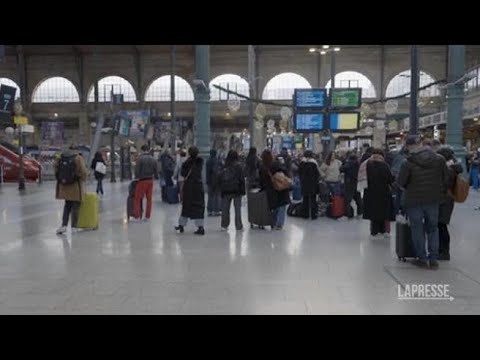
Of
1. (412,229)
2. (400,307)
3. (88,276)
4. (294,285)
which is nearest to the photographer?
(400,307)

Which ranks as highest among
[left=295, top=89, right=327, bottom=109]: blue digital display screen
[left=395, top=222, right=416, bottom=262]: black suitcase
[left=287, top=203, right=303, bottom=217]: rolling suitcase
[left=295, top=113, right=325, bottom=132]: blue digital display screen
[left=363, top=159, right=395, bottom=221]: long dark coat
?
A: [left=295, top=89, right=327, bottom=109]: blue digital display screen

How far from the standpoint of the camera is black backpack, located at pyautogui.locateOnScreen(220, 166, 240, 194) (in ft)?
34.2

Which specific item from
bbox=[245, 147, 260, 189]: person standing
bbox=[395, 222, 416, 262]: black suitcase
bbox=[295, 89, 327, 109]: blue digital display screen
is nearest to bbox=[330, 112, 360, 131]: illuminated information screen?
bbox=[295, 89, 327, 109]: blue digital display screen

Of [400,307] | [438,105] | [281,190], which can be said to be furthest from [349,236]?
[438,105]

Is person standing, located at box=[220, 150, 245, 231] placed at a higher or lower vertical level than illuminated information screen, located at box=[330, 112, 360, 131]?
lower

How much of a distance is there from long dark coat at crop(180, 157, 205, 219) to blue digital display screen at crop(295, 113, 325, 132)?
8.22 metres

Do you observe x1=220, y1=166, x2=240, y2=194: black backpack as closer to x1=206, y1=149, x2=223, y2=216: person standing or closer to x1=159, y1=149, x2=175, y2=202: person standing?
x1=206, y1=149, x2=223, y2=216: person standing

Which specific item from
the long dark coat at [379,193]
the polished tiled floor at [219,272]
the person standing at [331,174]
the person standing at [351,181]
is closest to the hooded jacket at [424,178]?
the polished tiled floor at [219,272]

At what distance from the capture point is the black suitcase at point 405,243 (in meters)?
7.61

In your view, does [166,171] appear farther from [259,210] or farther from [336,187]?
[259,210]

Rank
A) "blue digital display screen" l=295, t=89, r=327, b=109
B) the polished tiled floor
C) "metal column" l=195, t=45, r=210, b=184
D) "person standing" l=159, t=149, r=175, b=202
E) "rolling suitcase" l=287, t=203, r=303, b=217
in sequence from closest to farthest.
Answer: the polished tiled floor < "rolling suitcase" l=287, t=203, r=303, b=217 < "metal column" l=195, t=45, r=210, b=184 < "person standing" l=159, t=149, r=175, b=202 < "blue digital display screen" l=295, t=89, r=327, b=109

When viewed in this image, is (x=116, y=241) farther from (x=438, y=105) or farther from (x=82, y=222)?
(x=438, y=105)
